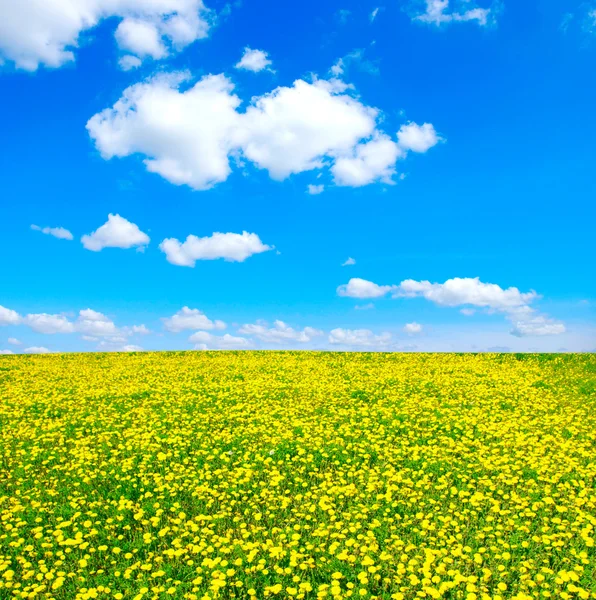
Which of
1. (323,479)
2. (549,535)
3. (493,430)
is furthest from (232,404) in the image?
(549,535)

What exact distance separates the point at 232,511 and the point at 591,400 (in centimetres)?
1596

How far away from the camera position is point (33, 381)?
77.8ft

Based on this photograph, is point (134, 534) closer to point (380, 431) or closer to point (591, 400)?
point (380, 431)

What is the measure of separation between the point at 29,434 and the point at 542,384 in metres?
20.4

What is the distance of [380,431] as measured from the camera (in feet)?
44.2

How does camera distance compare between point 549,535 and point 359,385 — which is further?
point 359,385

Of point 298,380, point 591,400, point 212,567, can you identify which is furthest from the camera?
point 298,380

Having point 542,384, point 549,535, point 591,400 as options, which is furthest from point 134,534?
point 542,384

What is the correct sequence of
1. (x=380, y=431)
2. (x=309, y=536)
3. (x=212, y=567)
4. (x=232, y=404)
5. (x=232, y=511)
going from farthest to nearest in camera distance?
1. (x=232, y=404)
2. (x=380, y=431)
3. (x=232, y=511)
4. (x=309, y=536)
5. (x=212, y=567)

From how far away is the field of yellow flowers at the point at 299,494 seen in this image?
6.83 meters

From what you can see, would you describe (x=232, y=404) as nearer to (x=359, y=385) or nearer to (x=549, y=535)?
(x=359, y=385)

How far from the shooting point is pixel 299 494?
934 cm

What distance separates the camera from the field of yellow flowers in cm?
683

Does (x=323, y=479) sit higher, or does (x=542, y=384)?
(x=542, y=384)
